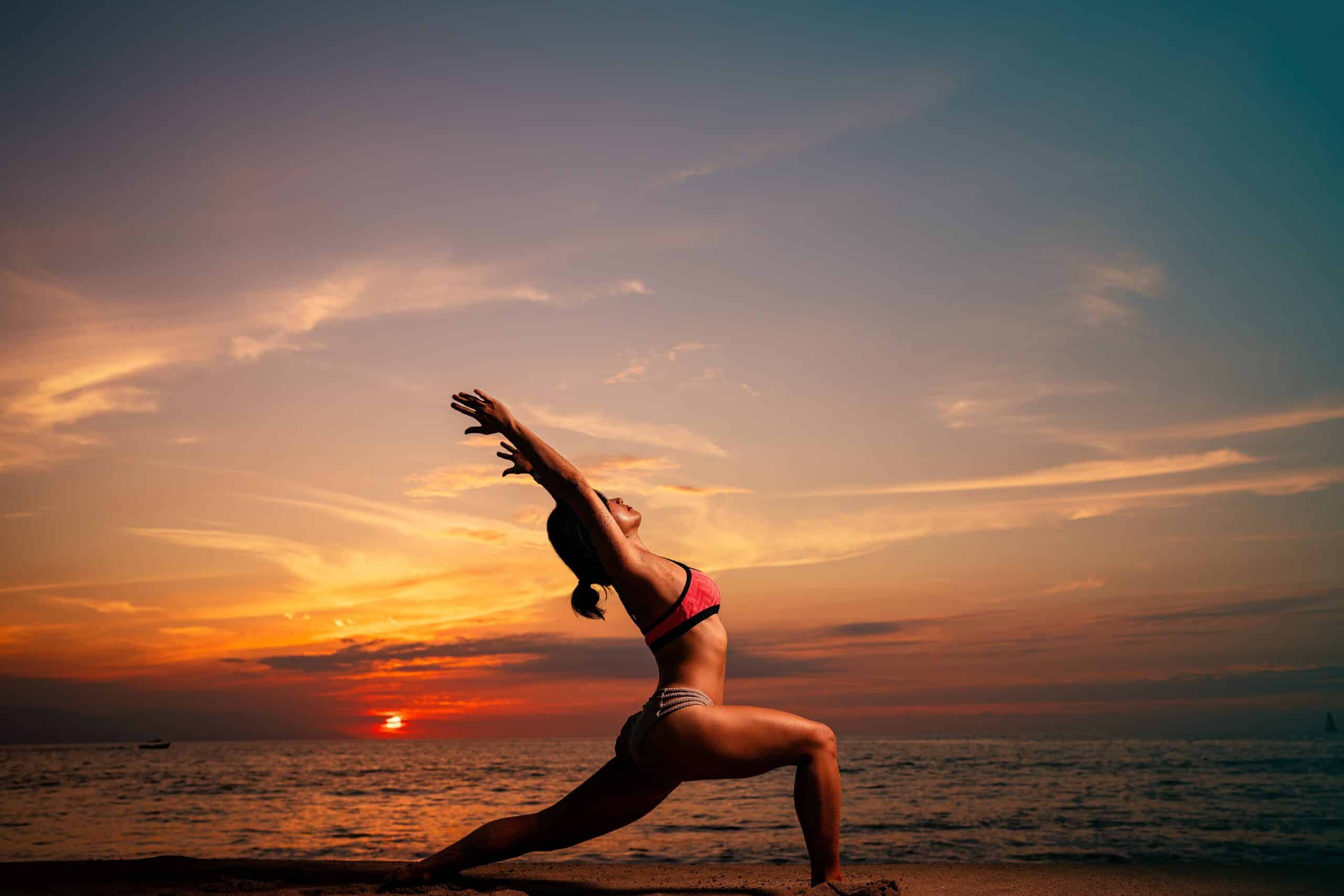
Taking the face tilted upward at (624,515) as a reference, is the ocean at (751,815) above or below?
below

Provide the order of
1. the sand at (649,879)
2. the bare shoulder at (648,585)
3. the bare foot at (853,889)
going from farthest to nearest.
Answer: the sand at (649,879)
the bare shoulder at (648,585)
the bare foot at (853,889)

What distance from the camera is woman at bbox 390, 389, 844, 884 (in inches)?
155

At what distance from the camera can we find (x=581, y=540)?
14.7ft

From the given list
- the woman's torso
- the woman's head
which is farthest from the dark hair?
the woman's torso

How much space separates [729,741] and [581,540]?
1.21 metres

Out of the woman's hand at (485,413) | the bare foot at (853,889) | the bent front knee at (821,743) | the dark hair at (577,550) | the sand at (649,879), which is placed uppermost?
the woman's hand at (485,413)

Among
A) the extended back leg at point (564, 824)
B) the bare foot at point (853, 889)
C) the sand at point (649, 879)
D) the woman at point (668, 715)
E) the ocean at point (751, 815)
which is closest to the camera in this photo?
the bare foot at point (853, 889)

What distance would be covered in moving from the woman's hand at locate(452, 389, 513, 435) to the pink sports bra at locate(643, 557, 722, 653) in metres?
1.07

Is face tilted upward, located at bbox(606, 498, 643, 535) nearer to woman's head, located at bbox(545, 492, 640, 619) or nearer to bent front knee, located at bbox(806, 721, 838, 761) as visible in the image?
woman's head, located at bbox(545, 492, 640, 619)

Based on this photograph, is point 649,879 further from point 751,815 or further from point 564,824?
point 751,815

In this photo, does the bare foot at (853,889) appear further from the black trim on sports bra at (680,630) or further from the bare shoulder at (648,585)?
the bare shoulder at (648,585)

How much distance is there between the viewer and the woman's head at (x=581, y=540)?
14.7 ft

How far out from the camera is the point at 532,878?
5.37 meters

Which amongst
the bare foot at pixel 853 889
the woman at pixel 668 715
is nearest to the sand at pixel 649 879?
the bare foot at pixel 853 889
